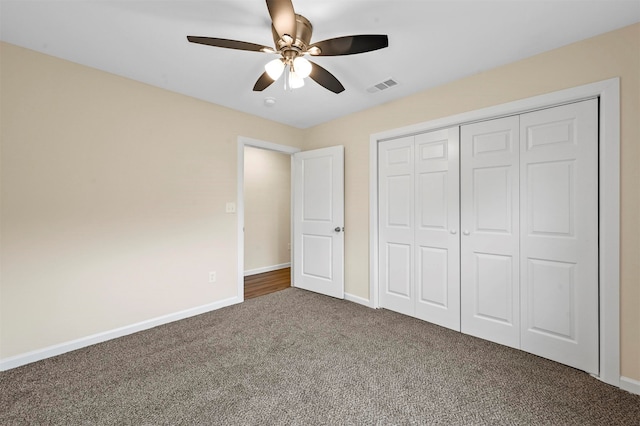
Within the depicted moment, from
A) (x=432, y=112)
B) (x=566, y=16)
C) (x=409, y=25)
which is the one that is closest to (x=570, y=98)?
(x=566, y=16)

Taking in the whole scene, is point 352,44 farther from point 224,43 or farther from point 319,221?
point 319,221

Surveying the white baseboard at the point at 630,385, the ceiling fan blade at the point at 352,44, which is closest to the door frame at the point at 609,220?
the white baseboard at the point at 630,385

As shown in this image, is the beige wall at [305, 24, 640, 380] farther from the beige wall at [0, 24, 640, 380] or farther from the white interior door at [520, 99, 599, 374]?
the white interior door at [520, 99, 599, 374]

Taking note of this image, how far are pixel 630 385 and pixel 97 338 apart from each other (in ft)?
13.3

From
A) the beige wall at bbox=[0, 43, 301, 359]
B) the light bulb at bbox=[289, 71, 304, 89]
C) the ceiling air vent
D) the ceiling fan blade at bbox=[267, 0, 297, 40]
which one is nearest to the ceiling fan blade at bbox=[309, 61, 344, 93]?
the light bulb at bbox=[289, 71, 304, 89]

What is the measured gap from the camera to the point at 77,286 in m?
2.33

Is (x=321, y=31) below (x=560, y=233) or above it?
above

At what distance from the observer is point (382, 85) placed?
107 inches

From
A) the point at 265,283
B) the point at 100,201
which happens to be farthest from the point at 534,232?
the point at 100,201

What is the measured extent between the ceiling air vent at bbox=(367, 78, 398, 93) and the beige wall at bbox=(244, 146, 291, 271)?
2.66 metres

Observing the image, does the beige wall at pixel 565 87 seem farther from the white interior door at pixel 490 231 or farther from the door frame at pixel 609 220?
the white interior door at pixel 490 231

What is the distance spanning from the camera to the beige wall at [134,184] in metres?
1.99

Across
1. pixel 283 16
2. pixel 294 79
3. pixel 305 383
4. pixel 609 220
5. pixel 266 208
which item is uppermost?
pixel 283 16

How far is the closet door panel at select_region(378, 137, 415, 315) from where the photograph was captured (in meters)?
3.00
